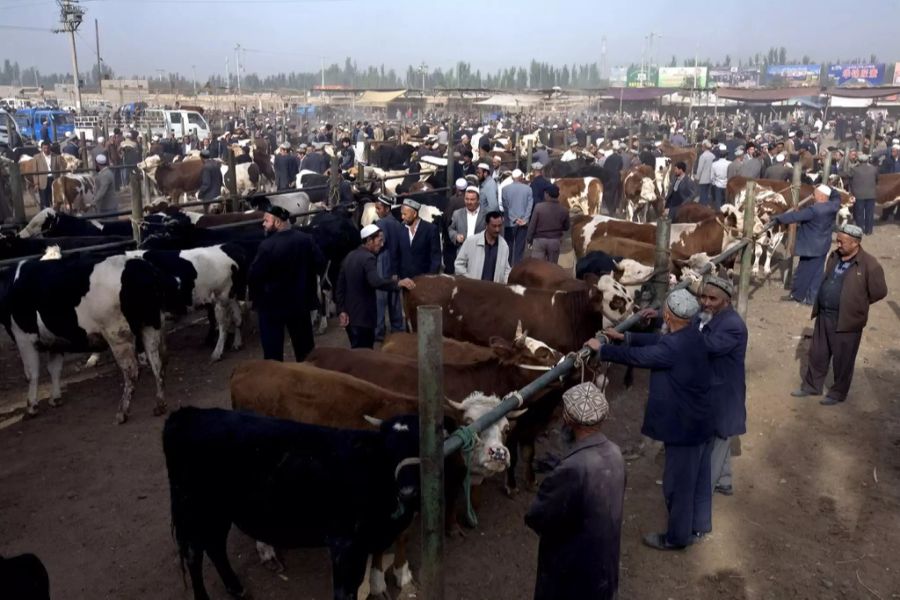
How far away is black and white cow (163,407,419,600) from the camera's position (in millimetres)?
4008

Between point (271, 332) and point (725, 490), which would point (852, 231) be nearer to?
point (725, 490)

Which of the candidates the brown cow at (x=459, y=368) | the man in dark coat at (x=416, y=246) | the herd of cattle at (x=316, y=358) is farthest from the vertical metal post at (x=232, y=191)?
the brown cow at (x=459, y=368)

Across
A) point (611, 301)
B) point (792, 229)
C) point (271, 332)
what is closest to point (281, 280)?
point (271, 332)

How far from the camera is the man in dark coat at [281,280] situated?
7.25 m

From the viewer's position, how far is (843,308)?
7.55m

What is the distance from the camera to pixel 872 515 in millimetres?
5656

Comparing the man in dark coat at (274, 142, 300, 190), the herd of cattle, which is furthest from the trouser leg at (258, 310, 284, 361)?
the man in dark coat at (274, 142, 300, 190)

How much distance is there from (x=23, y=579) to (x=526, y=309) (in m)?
5.51

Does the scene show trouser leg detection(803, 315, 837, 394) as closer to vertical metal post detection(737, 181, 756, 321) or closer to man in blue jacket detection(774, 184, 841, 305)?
vertical metal post detection(737, 181, 756, 321)

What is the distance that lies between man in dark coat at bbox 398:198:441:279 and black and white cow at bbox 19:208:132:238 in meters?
5.11

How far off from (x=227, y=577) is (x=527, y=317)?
418 centimetres

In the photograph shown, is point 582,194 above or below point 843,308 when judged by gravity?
above

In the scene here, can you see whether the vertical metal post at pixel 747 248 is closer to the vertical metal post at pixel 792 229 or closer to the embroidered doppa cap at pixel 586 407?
the vertical metal post at pixel 792 229

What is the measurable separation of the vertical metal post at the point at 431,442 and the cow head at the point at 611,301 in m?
5.09
